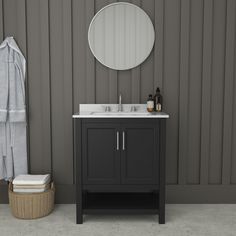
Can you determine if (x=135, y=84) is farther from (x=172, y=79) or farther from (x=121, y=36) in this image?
(x=121, y=36)

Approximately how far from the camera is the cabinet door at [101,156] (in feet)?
9.32

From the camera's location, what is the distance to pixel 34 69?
10.9 feet

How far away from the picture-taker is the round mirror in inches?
128

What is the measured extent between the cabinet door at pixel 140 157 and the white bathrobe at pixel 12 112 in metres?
1.14

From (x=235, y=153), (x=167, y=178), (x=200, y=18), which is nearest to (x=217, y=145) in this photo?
(x=235, y=153)

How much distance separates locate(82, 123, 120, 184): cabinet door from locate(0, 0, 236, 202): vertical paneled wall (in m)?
0.58

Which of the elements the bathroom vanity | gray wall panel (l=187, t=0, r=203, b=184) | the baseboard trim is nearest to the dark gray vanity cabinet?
the bathroom vanity

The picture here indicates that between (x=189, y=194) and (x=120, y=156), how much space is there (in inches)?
41.0

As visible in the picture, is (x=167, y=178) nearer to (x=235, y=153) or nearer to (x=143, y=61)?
(x=235, y=153)

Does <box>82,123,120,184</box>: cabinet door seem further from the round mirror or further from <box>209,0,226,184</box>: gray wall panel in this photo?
<box>209,0,226,184</box>: gray wall panel

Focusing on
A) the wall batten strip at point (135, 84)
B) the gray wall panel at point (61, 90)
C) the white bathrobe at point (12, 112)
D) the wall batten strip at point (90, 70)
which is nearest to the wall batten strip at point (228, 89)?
the wall batten strip at point (135, 84)

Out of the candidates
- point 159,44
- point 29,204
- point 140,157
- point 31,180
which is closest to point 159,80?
point 159,44

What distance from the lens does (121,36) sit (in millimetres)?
3287

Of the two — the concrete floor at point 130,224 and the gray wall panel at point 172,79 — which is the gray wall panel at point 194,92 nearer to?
the gray wall panel at point 172,79
